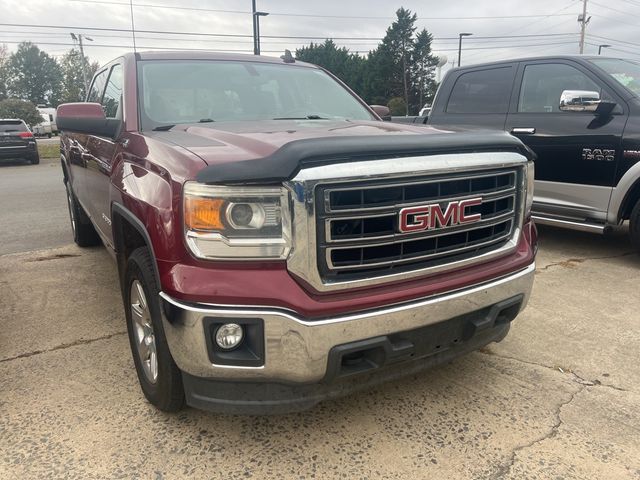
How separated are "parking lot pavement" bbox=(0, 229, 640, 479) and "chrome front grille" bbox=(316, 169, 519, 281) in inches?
31.9

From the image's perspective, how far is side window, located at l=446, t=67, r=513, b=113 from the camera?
577 cm

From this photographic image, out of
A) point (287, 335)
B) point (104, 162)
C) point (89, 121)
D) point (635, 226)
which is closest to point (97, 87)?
point (104, 162)

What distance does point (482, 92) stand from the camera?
601 cm

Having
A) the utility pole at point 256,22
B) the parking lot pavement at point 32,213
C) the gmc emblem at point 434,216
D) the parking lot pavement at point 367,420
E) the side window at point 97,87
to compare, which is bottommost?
the parking lot pavement at point 32,213

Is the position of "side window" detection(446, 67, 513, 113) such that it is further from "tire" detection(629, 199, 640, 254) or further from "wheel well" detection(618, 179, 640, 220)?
"tire" detection(629, 199, 640, 254)

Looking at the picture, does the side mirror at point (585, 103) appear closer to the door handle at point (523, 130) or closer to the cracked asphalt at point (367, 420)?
the door handle at point (523, 130)

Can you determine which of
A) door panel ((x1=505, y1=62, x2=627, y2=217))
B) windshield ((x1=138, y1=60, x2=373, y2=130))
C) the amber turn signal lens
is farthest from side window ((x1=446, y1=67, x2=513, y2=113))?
the amber turn signal lens

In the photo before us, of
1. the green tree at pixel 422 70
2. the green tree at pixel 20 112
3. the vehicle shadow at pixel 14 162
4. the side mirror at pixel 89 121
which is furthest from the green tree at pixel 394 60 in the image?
the side mirror at pixel 89 121

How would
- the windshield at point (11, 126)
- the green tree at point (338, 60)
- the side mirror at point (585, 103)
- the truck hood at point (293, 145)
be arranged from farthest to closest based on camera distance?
the green tree at point (338, 60) < the windshield at point (11, 126) < the side mirror at point (585, 103) < the truck hood at point (293, 145)

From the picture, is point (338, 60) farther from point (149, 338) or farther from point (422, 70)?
point (149, 338)

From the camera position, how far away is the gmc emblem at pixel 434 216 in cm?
212

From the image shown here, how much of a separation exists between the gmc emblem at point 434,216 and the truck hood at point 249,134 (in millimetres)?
402

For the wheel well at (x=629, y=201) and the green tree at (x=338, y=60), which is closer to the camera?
the wheel well at (x=629, y=201)

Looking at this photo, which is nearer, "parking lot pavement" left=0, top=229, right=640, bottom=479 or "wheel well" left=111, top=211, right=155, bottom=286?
"parking lot pavement" left=0, top=229, right=640, bottom=479
